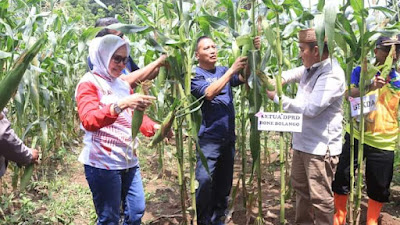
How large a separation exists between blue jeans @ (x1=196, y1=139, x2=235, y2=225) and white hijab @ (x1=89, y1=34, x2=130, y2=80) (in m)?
1.01

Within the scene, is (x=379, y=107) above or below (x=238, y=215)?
above

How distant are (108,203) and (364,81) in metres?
1.63

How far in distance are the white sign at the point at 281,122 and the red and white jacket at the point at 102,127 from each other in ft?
2.41

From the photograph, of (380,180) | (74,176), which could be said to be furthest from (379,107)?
(74,176)

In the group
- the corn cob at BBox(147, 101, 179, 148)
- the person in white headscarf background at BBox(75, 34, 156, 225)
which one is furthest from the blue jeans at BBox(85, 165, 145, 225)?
the corn cob at BBox(147, 101, 179, 148)

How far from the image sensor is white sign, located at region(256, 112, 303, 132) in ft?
6.44

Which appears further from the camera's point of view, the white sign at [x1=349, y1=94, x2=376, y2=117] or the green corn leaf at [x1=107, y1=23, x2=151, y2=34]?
the white sign at [x1=349, y1=94, x2=376, y2=117]

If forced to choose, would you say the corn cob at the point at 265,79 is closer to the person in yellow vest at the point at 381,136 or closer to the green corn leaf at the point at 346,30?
the green corn leaf at the point at 346,30

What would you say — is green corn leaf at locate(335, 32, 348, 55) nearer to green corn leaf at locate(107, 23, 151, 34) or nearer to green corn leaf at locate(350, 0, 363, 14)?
green corn leaf at locate(350, 0, 363, 14)

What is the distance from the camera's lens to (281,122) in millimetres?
1987

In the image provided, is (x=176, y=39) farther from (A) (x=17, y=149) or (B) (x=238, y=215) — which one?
(B) (x=238, y=215)

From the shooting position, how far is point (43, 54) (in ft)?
11.3

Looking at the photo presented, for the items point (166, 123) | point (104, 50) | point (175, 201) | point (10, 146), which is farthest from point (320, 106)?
point (175, 201)

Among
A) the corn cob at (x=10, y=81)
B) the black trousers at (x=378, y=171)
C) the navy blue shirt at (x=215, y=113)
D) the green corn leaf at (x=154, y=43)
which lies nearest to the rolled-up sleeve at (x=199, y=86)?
the navy blue shirt at (x=215, y=113)
